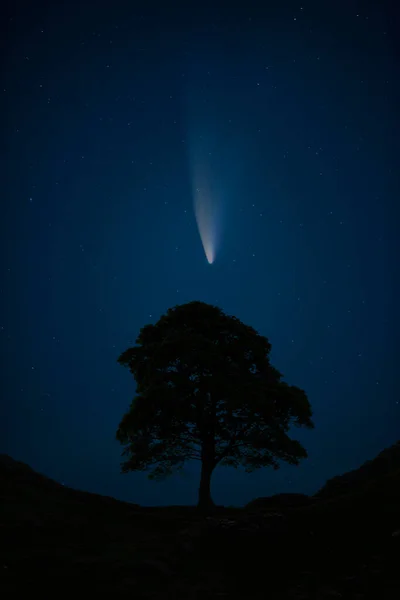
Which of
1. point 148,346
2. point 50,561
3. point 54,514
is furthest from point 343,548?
point 148,346

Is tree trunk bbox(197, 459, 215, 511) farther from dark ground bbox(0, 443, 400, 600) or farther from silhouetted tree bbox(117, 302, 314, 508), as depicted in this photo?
dark ground bbox(0, 443, 400, 600)

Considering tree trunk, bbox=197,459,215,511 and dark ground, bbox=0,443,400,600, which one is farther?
tree trunk, bbox=197,459,215,511

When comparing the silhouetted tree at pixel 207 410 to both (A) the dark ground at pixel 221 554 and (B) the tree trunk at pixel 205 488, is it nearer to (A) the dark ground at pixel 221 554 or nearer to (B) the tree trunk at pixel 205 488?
(B) the tree trunk at pixel 205 488

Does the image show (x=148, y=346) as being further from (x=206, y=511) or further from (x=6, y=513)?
(x=6, y=513)

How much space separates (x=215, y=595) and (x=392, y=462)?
66.3ft

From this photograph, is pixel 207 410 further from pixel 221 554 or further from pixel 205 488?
pixel 221 554

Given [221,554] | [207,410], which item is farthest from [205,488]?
[221,554]

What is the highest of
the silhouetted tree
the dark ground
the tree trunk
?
the silhouetted tree

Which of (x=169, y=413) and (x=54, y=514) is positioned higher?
(x=169, y=413)

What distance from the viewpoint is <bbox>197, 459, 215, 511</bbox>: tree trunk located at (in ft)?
65.1

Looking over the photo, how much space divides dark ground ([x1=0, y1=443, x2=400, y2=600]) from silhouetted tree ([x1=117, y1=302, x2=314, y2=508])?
19.7 feet

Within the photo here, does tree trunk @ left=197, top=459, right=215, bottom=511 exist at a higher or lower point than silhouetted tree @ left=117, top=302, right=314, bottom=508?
lower

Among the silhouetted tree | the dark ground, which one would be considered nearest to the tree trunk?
the silhouetted tree

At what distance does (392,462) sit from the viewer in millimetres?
24203
